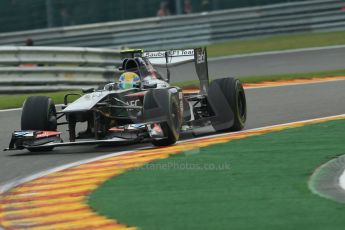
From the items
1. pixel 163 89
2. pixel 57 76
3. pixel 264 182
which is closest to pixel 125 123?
pixel 163 89

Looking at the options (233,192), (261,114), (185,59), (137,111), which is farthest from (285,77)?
(233,192)

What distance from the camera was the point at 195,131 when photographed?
44.2 ft

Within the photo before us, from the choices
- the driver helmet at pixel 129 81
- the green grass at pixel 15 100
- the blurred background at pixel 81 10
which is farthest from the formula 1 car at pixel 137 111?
the blurred background at pixel 81 10

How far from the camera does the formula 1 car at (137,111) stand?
37.5 ft

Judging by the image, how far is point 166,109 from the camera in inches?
448

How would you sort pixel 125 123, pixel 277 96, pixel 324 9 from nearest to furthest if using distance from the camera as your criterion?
pixel 125 123
pixel 277 96
pixel 324 9

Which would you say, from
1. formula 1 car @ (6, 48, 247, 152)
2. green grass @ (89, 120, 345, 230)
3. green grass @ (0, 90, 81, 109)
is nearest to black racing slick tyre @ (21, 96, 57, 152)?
formula 1 car @ (6, 48, 247, 152)

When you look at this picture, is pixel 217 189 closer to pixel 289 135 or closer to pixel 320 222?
pixel 320 222

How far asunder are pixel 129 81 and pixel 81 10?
1705 centimetres

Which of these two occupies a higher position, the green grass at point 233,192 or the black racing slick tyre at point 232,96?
the black racing slick tyre at point 232,96

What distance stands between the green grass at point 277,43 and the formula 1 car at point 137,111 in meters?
13.6

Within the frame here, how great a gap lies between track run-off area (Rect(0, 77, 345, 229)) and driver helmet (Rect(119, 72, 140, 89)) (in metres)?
0.95

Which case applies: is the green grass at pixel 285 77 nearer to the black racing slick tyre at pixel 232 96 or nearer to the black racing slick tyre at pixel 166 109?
the black racing slick tyre at pixel 232 96

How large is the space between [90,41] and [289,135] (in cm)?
1768
